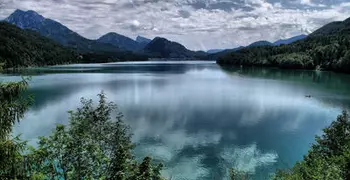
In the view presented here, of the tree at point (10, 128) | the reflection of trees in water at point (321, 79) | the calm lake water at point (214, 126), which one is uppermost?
the tree at point (10, 128)

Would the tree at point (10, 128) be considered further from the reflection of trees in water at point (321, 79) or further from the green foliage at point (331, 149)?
the reflection of trees in water at point (321, 79)

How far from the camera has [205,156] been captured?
26.2 metres

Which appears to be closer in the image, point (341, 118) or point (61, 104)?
point (341, 118)

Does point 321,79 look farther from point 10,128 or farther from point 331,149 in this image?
point 10,128

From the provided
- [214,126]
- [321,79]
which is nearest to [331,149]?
[214,126]

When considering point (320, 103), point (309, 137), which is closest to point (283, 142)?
point (309, 137)

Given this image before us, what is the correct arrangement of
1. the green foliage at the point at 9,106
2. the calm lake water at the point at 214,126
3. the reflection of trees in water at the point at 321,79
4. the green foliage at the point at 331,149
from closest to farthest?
the green foliage at the point at 9,106
the green foliage at the point at 331,149
the calm lake water at the point at 214,126
the reflection of trees in water at the point at 321,79

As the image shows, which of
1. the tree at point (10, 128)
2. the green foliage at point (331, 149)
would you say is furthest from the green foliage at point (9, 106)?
the green foliage at point (331, 149)

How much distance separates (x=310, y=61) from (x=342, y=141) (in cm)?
15433

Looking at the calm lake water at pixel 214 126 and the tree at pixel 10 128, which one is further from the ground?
the tree at pixel 10 128

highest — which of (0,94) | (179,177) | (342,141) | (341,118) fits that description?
(0,94)

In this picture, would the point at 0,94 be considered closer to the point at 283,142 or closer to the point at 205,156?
the point at 205,156

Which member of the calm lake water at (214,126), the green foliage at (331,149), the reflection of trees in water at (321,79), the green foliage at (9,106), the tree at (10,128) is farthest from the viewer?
the reflection of trees in water at (321,79)

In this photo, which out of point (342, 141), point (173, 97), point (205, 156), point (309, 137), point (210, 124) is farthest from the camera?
point (173, 97)
